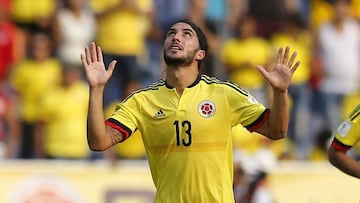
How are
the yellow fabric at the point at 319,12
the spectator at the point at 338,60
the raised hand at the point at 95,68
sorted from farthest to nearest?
the yellow fabric at the point at 319,12, the spectator at the point at 338,60, the raised hand at the point at 95,68

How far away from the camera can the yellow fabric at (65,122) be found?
46.2 ft

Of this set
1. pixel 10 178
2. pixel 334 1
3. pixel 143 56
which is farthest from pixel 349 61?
pixel 10 178

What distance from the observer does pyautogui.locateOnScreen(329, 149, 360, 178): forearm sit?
862 cm

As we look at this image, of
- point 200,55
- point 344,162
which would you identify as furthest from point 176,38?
point 344,162

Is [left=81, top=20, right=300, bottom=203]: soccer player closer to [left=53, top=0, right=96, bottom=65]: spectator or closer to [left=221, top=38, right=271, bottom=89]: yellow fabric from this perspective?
[left=53, top=0, right=96, bottom=65]: spectator

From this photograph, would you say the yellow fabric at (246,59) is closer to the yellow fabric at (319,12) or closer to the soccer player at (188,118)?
the yellow fabric at (319,12)

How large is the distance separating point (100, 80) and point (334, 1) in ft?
28.7

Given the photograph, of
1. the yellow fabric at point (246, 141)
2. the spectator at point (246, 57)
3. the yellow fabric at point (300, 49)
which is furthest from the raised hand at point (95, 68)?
the yellow fabric at point (300, 49)

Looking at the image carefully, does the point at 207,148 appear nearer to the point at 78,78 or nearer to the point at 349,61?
the point at 78,78

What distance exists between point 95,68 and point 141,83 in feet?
22.4

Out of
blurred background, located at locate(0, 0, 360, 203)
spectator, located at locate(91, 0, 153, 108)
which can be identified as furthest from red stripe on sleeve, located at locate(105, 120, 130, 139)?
spectator, located at locate(91, 0, 153, 108)

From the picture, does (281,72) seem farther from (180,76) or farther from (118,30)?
(118,30)

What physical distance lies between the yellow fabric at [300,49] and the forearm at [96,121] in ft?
25.7

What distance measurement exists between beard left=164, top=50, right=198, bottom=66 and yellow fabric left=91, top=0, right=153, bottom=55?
255 inches
